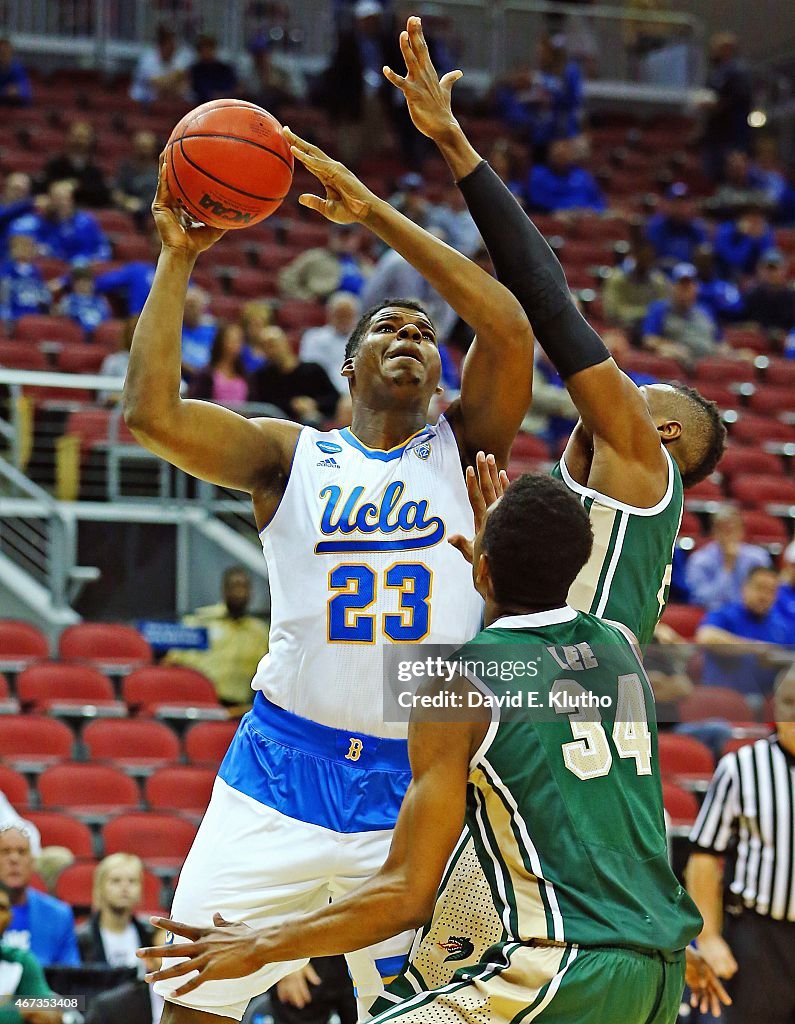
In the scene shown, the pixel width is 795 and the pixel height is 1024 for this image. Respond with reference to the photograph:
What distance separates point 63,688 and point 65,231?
16.9 feet

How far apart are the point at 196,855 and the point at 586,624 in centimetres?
125

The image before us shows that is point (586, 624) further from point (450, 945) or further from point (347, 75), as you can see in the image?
point (347, 75)

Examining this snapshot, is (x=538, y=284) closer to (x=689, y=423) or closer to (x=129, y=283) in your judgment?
(x=689, y=423)

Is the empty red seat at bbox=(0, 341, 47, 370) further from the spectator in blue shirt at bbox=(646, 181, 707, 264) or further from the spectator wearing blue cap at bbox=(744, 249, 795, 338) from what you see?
the spectator wearing blue cap at bbox=(744, 249, 795, 338)

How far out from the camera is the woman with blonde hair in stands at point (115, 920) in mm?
6465

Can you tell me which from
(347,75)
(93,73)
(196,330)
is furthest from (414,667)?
(93,73)

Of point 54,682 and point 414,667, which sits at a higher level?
point 414,667

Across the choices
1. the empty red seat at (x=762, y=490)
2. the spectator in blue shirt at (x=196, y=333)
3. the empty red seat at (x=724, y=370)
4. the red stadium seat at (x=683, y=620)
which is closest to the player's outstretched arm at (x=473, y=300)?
the red stadium seat at (x=683, y=620)

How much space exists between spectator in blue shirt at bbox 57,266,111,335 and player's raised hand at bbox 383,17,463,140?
7800mm

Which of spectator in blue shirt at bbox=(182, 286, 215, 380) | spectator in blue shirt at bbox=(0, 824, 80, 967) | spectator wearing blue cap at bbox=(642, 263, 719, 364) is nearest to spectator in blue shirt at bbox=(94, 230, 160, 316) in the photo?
spectator in blue shirt at bbox=(182, 286, 215, 380)

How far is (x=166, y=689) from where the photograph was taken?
27.9 ft

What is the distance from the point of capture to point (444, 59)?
52.2 ft


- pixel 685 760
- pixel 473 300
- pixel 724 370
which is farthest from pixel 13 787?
pixel 724 370

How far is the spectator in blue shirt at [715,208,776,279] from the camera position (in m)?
15.1
